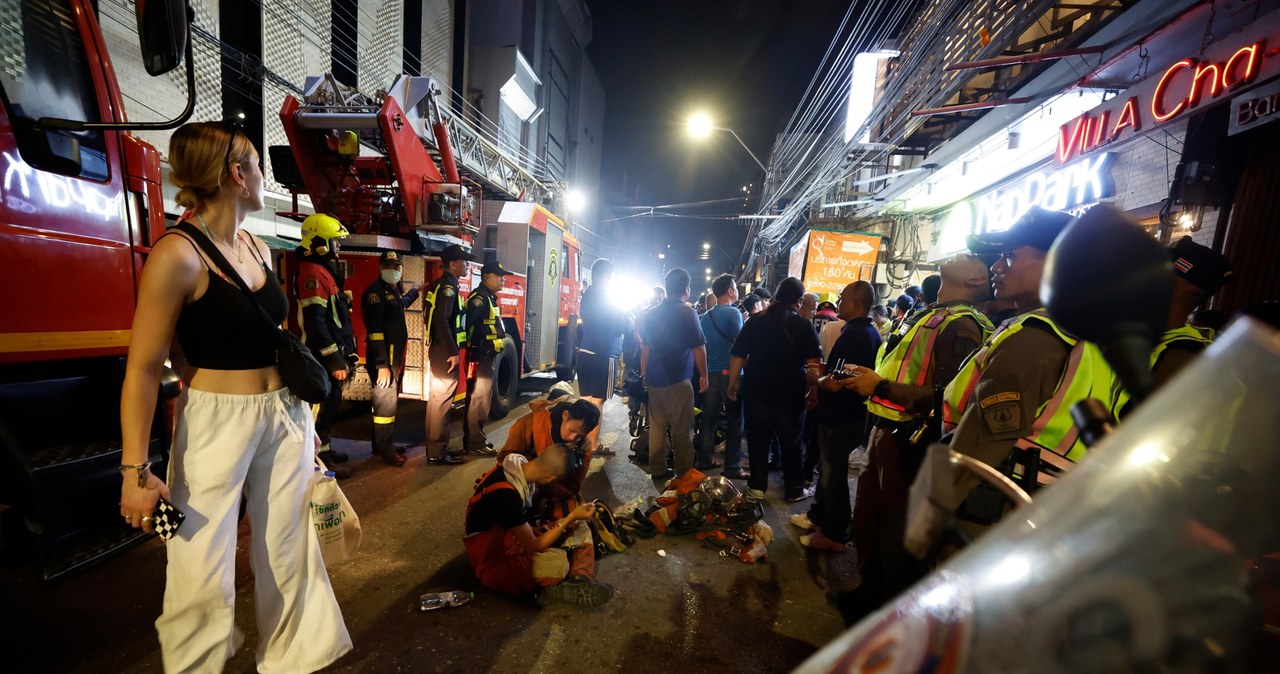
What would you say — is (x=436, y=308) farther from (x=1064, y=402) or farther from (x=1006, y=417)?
Answer: (x=1064, y=402)

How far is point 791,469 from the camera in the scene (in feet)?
14.6

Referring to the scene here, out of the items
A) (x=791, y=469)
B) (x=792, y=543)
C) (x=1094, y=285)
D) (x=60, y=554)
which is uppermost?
(x=1094, y=285)

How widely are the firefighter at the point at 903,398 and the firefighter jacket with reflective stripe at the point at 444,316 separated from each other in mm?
3571

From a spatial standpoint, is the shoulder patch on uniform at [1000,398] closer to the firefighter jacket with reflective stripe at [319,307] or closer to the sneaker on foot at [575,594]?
the sneaker on foot at [575,594]

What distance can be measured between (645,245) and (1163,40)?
54692 mm

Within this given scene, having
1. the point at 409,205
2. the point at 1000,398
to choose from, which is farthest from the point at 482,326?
the point at 1000,398

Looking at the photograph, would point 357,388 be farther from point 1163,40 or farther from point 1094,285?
point 1163,40

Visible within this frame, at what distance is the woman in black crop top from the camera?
4.80 ft

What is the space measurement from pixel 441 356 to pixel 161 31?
3199 millimetres

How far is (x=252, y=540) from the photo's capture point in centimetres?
177

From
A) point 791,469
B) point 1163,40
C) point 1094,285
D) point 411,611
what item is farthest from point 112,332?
point 1163,40

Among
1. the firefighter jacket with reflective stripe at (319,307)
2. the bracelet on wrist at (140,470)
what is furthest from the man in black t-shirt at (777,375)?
the bracelet on wrist at (140,470)

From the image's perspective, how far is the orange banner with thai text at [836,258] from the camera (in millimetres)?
11461

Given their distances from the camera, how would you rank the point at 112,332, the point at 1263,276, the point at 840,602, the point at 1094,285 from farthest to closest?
the point at 1263,276 → the point at 840,602 → the point at 112,332 → the point at 1094,285
